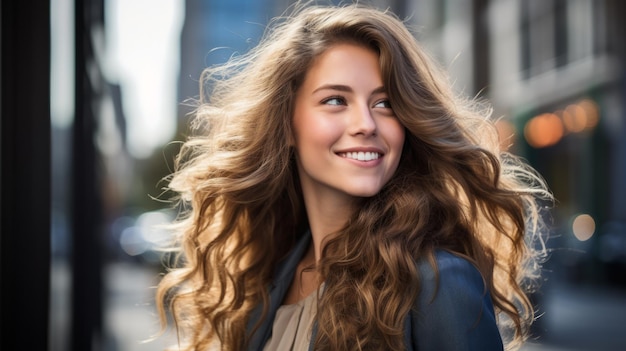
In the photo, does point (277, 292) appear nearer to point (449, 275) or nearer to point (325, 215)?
point (325, 215)

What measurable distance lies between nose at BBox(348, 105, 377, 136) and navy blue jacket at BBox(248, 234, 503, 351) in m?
0.46

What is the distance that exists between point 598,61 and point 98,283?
57.0 ft

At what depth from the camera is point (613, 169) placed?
21922mm

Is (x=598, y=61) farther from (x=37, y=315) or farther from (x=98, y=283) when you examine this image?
(x=37, y=315)

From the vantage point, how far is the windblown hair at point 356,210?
8.21 feet

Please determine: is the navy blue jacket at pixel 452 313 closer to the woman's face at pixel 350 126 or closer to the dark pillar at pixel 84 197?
the woman's face at pixel 350 126

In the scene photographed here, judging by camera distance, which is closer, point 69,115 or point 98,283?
point 69,115

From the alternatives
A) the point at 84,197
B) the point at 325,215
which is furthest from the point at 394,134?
the point at 84,197

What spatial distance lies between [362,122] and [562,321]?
11.9 m

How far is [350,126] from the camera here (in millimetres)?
2582

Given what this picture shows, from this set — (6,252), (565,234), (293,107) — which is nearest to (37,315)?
(6,252)

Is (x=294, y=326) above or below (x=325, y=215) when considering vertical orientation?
below

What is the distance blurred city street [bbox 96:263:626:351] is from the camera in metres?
10.6

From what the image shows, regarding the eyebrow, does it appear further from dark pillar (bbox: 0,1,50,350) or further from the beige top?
dark pillar (bbox: 0,1,50,350)
